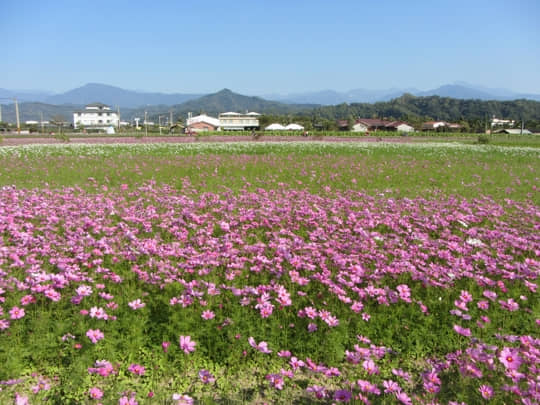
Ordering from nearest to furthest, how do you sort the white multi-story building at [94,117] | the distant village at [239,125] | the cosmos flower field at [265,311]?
the cosmos flower field at [265,311]
the distant village at [239,125]
the white multi-story building at [94,117]

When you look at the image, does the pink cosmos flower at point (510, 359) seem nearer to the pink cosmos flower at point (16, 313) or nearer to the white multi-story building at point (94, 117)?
the pink cosmos flower at point (16, 313)

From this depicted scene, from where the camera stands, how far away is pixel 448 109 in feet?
539

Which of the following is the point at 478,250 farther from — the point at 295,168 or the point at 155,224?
the point at 295,168

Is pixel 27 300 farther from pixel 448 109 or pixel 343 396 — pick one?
pixel 448 109

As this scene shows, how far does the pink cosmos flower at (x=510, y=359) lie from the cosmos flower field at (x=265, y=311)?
2 centimetres

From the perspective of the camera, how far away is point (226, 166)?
13.8 metres

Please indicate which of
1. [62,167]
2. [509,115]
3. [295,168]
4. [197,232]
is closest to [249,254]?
[197,232]

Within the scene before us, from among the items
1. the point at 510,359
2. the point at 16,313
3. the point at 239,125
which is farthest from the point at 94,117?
the point at 510,359

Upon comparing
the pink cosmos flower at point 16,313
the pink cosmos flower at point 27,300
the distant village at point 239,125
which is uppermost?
the distant village at point 239,125

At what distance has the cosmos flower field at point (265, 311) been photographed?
258 cm

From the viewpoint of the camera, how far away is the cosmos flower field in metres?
2.58

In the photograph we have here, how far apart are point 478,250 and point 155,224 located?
16.0 ft

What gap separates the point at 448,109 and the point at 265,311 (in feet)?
614

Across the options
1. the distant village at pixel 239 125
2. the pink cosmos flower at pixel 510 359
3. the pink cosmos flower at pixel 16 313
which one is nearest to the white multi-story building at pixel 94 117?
the distant village at pixel 239 125
